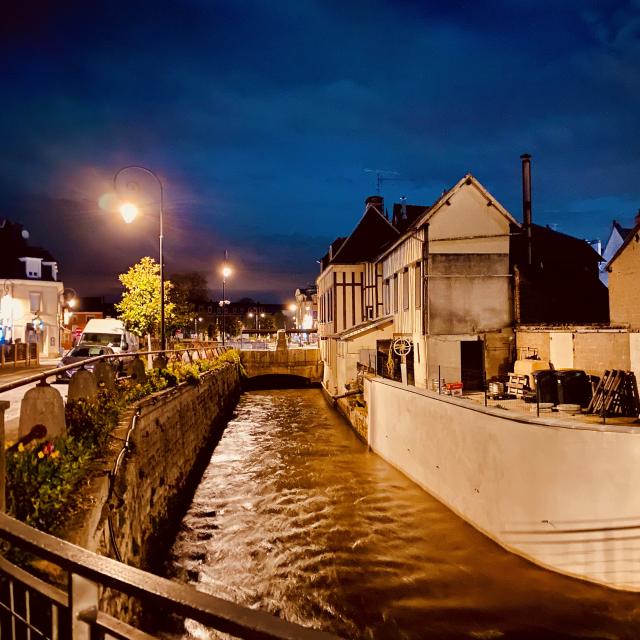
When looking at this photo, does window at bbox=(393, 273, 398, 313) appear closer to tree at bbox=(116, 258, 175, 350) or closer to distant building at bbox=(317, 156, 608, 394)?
distant building at bbox=(317, 156, 608, 394)

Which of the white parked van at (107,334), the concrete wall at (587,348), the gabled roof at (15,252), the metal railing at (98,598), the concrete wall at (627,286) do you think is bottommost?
the metal railing at (98,598)

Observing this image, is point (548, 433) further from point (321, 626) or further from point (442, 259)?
point (442, 259)

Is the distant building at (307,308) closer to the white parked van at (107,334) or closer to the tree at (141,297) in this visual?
the tree at (141,297)

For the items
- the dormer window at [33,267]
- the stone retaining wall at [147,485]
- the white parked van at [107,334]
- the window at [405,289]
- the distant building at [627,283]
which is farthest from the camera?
the dormer window at [33,267]

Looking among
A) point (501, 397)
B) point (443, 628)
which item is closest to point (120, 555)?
point (443, 628)

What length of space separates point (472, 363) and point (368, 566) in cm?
1120

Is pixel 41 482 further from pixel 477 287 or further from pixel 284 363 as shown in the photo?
pixel 284 363

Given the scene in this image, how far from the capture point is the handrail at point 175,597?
1.63 meters

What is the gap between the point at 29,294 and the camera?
4269cm

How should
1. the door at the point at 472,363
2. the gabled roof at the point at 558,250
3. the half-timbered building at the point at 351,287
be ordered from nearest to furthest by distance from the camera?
the door at the point at 472,363
the gabled roof at the point at 558,250
the half-timbered building at the point at 351,287

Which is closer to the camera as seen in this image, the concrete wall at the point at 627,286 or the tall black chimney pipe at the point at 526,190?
the concrete wall at the point at 627,286

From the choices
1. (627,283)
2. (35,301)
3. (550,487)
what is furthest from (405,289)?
(35,301)

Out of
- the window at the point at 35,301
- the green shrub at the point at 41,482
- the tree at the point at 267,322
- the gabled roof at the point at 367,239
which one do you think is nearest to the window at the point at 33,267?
the window at the point at 35,301

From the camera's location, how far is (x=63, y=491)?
583cm
